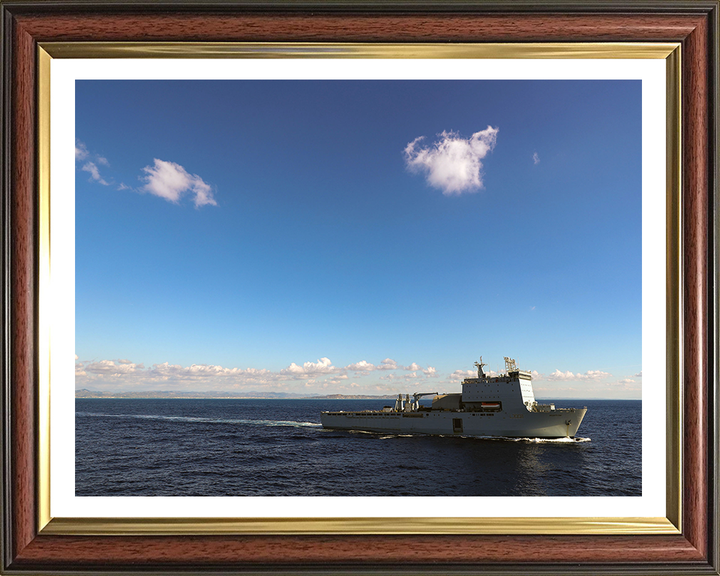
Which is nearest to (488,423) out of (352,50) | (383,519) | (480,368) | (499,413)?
(499,413)

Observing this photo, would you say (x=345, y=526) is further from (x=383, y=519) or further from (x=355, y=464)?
(x=355, y=464)

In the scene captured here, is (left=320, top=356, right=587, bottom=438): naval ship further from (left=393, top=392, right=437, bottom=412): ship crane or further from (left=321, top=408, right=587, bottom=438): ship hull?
(left=393, top=392, right=437, bottom=412): ship crane

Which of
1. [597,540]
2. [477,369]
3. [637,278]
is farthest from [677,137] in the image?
[477,369]

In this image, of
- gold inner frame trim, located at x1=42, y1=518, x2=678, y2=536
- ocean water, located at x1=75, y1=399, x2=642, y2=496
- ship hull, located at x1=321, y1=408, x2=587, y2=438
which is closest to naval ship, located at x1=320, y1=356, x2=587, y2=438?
ship hull, located at x1=321, y1=408, x2=587, y2=438

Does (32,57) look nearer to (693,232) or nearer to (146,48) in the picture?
(146,48)

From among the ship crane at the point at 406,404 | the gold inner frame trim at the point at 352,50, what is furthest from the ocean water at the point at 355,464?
the gold inner frame trim at the point at 352,50

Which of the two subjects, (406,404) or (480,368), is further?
(406,404)
